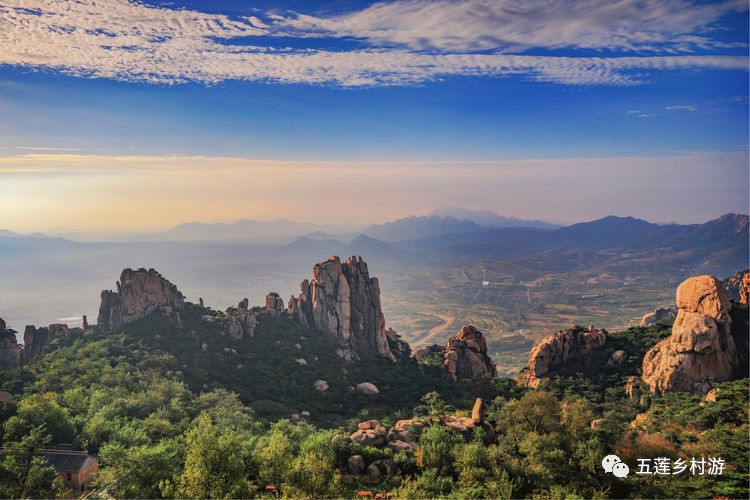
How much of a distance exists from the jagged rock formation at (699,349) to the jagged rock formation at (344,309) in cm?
2397

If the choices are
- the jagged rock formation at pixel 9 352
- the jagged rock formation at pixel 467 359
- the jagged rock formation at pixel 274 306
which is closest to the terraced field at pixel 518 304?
the jagged rock formation at pixel 467 359

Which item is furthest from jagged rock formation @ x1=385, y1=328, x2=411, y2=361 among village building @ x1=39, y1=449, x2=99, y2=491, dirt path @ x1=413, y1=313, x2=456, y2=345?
dirt path @ x1=413, y1=313, x2=456, y2=345

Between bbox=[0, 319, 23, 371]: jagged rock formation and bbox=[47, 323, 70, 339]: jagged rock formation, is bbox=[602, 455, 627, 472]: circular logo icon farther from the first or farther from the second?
bbox=[47, 323, 70, 339]: jagged rock formation

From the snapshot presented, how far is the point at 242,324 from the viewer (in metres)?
44.8

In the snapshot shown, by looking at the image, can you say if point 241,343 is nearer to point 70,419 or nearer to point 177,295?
point 177,295

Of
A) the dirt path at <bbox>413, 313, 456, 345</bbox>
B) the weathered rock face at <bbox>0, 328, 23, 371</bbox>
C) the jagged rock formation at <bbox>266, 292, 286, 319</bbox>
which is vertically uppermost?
the jagged rock formation at <bbox>266, 292, 286, 319</bbox>

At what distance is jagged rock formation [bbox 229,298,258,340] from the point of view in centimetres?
4384

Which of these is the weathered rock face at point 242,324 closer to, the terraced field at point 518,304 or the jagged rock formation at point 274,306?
the jagged rock formation at point 274,306

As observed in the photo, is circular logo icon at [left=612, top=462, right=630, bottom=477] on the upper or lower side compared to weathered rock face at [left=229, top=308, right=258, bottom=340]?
lower

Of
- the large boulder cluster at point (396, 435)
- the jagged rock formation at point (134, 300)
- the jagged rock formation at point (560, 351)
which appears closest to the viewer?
the large boulder cluster at point (396, 435)

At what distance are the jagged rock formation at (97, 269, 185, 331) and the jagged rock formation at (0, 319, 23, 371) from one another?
636cm

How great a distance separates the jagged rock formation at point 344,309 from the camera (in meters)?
49.1

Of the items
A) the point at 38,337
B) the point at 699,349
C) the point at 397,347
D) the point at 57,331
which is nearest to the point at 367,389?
the point at 397,347

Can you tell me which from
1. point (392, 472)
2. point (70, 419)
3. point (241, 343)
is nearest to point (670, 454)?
point (392, 472)
